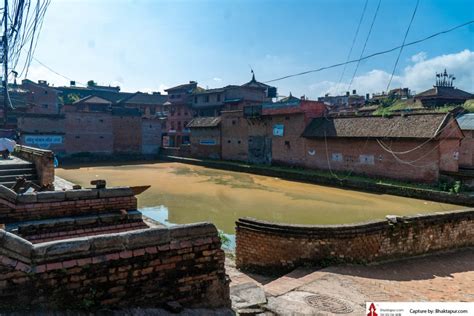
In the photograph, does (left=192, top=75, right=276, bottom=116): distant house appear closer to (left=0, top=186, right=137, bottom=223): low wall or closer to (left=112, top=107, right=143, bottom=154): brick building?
(left=112, top=107, right=143, bottom=154): brick building

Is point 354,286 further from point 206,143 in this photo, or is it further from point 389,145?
point 206,143

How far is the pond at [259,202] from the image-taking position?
13.3 m

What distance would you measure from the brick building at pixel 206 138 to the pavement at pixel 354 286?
89.9 feet

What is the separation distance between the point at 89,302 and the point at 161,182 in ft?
63.2

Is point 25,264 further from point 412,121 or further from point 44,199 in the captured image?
point 412,121

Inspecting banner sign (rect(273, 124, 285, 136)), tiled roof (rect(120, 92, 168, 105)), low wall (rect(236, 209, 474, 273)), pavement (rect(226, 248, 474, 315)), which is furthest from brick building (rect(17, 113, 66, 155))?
pavement (rect(226, 248, 474, 315))

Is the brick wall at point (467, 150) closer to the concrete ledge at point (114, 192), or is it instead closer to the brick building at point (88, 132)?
the concrete ledge at point (114, 192)

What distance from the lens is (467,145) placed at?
2156 centimetres

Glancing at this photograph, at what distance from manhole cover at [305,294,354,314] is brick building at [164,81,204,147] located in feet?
137

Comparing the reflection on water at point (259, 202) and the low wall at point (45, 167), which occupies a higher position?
the low wall at point (45, 167)

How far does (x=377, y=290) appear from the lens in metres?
5.74

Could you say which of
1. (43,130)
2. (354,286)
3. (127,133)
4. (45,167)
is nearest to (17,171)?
(45,167)

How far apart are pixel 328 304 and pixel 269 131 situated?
82.3 ft

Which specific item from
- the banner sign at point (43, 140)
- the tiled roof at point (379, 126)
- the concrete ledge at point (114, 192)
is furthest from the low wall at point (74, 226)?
the banner sign at point (43, 140)
